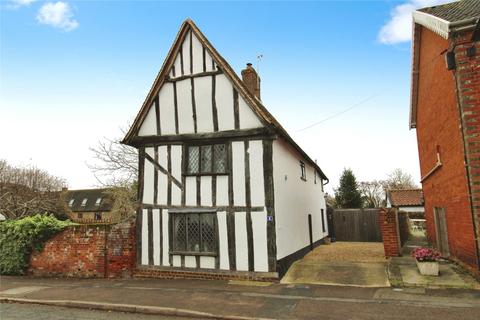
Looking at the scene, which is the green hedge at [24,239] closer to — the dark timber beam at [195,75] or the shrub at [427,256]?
the dark timber beam at [195,75]

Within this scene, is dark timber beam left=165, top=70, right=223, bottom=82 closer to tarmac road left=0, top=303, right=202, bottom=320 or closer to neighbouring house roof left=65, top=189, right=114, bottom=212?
tarmac road left=0, top=303, right=202, bottom=320

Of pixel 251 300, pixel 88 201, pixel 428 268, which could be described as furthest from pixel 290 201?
pixel 88 201

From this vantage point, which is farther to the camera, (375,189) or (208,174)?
(375,189)

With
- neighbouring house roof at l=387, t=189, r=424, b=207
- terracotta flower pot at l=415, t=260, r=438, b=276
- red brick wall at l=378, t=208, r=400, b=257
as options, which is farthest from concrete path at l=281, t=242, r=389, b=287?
neighbouring house roof at l=387, t=189, r=424, b=207

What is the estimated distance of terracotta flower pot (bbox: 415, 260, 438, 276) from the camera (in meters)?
9.50

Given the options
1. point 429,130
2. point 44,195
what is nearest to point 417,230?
point 429,130

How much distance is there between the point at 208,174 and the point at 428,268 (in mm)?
7137

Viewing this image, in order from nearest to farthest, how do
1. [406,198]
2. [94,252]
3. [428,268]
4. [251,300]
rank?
1. [251,300]
2. [428,268]
3. [94,252]
4. [406,198]

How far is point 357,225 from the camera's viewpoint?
74.7 ft

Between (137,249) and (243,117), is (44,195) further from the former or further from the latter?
(243,117)

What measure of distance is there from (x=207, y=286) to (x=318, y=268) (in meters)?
3.88

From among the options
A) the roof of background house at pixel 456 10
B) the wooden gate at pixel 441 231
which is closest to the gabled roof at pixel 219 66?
the roof of background house at pixel 456 10

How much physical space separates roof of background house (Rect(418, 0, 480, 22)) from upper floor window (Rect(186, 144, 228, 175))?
7.54 m

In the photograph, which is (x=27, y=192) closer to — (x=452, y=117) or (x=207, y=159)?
(x=207, y=159)
